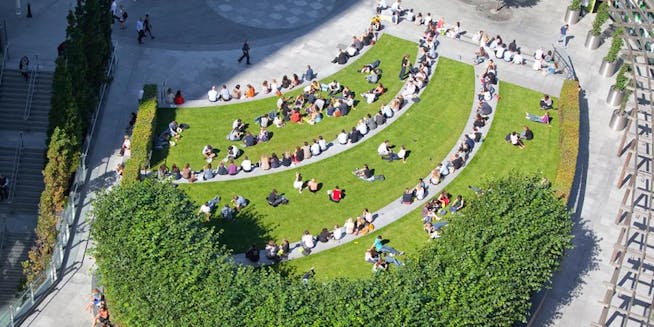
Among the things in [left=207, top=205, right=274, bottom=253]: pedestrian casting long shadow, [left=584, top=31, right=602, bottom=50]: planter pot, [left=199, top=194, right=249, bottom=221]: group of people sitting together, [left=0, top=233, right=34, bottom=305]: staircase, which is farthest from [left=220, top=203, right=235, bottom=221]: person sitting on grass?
[left=584, top=31, right=602, bottom=50]: planter pot

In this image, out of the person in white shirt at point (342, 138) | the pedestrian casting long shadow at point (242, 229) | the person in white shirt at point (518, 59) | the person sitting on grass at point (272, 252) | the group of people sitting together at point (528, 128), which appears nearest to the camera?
the person sitting on grass at point (272, 252)

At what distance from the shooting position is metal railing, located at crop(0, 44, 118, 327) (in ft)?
150

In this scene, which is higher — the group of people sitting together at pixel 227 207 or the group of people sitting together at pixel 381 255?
the group of people sitting together at pixel 227 207

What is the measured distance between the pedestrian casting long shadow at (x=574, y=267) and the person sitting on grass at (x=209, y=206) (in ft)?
58.2

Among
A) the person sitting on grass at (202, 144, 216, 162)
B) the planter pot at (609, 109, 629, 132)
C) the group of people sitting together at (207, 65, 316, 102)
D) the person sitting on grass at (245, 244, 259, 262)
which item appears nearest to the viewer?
the person sitting on grass at (245, 244, 259, 262)

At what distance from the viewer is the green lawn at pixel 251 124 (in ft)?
189

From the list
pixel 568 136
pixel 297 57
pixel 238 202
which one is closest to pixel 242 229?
pixel 238 202

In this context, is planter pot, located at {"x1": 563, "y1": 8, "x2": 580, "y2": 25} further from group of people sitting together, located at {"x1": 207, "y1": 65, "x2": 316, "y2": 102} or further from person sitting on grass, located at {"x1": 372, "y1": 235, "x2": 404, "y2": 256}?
person sitting on grass, located at {"x1": 372, "y1": 235, "x2": 404, "y2": 256}

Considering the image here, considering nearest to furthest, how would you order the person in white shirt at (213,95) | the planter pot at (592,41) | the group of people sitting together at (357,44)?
the person in white shirt at (213,95) → the group of people sitting together at (357,44) → the planter pot at (592,41)

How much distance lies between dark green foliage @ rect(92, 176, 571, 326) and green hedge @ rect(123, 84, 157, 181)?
5.36m

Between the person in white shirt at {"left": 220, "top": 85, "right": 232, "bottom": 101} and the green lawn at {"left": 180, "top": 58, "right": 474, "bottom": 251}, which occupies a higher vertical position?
the person in white shirt at {"left": 220, "top": 85, "right": 232, "bottom": 101}

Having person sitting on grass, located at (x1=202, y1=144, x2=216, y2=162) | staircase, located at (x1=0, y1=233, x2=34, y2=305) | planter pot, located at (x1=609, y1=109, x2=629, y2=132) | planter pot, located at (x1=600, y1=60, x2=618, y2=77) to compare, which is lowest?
staircase, located at (x1=0, y1=233, x2=34, y2=305)

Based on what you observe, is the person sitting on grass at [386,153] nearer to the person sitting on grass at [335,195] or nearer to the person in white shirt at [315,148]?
the person in white shirt at [315,148]

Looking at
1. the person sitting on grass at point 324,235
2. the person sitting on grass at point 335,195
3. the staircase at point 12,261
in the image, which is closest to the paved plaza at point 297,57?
the staircase at point 12,261
